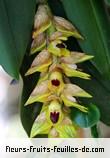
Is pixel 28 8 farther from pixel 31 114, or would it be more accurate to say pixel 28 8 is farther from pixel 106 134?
pixel 106 134

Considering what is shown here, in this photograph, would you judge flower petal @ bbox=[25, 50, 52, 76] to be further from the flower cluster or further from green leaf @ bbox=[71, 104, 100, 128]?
green leaf @ bbox=[71, 104, 100, 128]

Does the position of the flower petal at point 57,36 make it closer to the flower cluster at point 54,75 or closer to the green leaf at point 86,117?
the flower cluster at point 54,75

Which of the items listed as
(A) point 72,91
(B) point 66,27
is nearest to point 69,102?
(A) point 72,91

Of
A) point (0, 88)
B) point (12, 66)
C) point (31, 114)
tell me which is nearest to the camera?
point (12, 66)

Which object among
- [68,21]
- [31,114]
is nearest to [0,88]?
[31,114]

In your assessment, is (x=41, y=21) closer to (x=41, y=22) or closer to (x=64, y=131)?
(x=41, y=22)

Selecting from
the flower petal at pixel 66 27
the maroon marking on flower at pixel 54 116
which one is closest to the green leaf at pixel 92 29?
the flower petal at pixel 66 27

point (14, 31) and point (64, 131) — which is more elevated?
point (14, 31)

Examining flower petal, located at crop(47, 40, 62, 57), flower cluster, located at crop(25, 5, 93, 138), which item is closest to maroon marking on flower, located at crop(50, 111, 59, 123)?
flower cluster, located at crop(25, 5, 93, 138)
